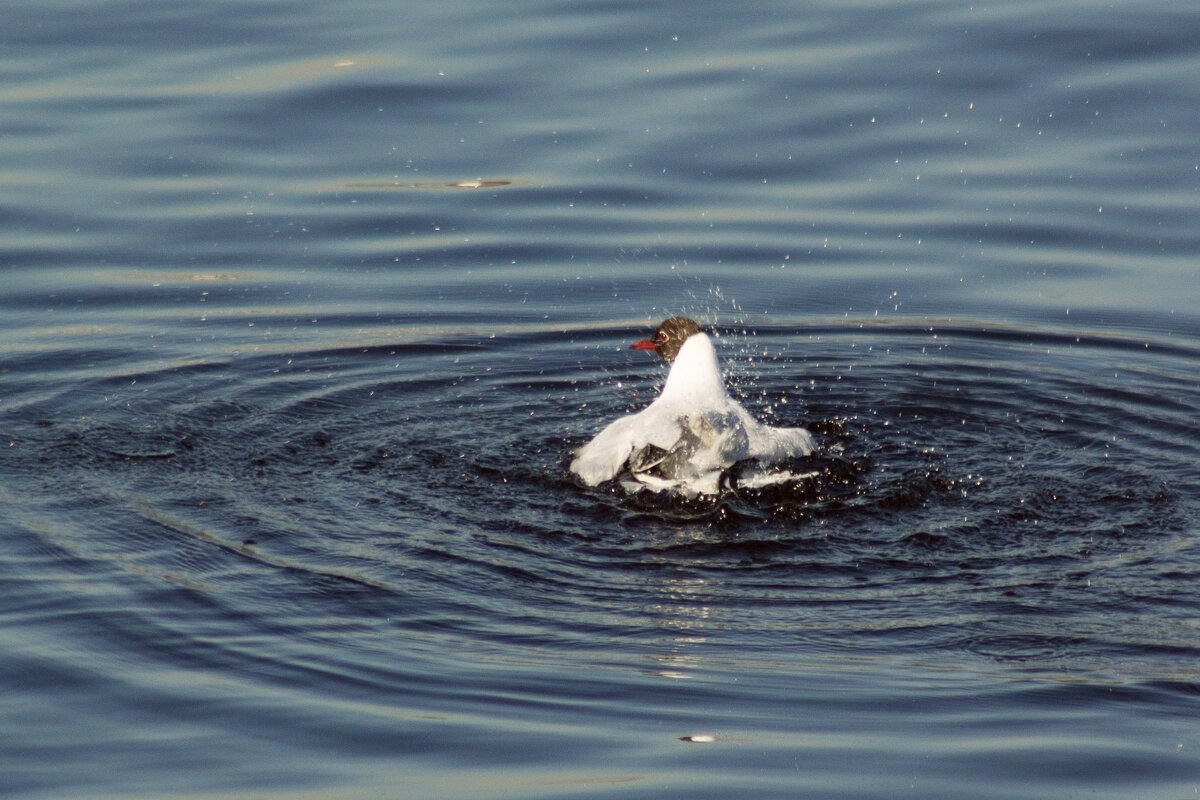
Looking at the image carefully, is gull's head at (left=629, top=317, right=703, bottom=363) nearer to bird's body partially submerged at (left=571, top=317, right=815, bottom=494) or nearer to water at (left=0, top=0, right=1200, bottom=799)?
water at (left=0, top=0, right=1200, bottom=799)

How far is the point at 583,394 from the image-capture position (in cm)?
989

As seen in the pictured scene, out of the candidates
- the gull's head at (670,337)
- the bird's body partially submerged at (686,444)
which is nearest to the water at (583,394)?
the bird's body partially submerged at (686,444)

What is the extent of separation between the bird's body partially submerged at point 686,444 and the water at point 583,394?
194 millimetres

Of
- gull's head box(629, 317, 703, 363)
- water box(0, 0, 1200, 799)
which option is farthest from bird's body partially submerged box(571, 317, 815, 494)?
gull's head box(629, 317, 703, 363)

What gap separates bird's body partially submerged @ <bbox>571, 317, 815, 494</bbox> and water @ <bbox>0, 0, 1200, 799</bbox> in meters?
0.19

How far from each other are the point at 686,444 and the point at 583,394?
156 centimetres

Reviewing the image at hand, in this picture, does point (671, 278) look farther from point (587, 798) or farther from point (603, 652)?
point (587, 798)

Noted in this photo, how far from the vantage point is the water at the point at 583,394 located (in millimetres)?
5684

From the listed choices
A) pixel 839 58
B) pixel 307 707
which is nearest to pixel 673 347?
pixel 307 707

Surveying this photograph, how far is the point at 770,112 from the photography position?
13.8 meters

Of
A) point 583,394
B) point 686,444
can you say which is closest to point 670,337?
point 583,394

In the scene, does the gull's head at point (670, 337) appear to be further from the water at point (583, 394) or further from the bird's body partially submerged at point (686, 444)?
the bird's body partially submerged at point (686, 444)

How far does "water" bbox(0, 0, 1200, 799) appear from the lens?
5.68 meters

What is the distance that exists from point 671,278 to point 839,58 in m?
3.92
